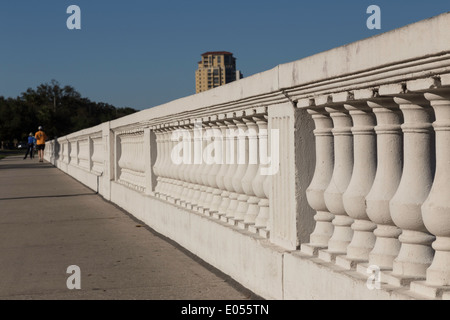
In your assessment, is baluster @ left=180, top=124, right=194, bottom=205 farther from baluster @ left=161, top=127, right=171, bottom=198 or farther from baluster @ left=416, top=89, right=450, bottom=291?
baluster @ left=416, top=89, right=450, bottom=291

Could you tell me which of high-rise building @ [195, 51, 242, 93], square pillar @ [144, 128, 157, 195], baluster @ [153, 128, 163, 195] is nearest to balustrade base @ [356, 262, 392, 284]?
baluster @ [153, 128, 163, 195]

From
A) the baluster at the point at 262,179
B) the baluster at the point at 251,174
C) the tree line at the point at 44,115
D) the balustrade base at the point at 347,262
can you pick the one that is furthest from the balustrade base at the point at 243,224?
the tree line at the point at 44,115

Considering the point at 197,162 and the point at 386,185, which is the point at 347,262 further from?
the point at 197,162

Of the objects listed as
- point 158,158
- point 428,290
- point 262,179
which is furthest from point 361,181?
point 158,158

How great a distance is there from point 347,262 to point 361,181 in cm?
46

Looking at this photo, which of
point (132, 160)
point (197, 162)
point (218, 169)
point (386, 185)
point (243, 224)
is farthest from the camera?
point (132, 160)

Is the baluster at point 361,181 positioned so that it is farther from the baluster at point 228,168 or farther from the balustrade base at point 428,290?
the baluster at point 228,168

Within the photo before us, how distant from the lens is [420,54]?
120 inches

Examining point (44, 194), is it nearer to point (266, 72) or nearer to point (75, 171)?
point (75, 171)

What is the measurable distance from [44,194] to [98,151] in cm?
198

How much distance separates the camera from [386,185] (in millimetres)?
3688

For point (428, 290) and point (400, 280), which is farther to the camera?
point (400, 280)

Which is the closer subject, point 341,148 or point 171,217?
point 341,148
